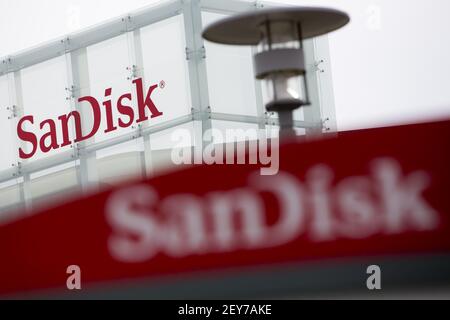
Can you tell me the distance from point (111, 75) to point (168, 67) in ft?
2.95

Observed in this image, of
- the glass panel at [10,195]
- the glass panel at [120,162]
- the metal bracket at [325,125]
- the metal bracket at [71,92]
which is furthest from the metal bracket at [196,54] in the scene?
the glass panel at [10,195]

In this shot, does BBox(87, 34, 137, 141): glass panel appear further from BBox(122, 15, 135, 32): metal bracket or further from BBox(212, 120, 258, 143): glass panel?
BBox(212, 120, 258, 143): glass panel

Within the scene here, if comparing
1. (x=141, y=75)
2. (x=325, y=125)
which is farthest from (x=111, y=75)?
(x=325, y=125)

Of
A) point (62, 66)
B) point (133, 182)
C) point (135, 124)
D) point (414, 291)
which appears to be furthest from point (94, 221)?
point (62, 66)

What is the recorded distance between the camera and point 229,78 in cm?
1296

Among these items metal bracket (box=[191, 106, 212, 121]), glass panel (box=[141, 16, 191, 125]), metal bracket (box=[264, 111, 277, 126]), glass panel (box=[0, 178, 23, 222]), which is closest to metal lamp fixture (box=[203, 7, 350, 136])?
metal bracket (box=[191, 106, 212, 121])

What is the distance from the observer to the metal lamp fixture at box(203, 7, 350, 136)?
7789 millimetres

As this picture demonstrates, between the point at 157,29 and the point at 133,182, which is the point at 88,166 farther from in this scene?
the point at 133,182

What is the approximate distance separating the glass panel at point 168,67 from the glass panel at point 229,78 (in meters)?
0.33

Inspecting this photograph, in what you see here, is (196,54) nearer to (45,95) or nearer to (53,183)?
(45,95)

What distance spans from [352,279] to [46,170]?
7.38 meters

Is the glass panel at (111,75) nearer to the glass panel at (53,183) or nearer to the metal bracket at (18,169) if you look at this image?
the glass panel at (53,183)

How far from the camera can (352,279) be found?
7449mm

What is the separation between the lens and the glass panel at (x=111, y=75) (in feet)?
43.6
